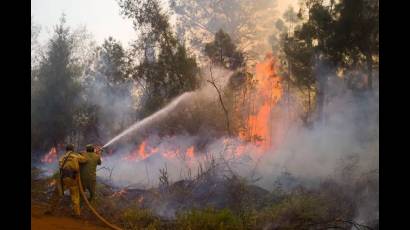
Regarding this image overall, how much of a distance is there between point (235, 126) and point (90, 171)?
11.7 ft

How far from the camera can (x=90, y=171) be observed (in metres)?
11.3

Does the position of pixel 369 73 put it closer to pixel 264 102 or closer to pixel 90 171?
pixel 264 102

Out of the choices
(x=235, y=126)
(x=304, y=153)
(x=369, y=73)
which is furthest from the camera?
(x=235, y=126)

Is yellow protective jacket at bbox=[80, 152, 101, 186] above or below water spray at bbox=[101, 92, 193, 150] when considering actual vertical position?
below

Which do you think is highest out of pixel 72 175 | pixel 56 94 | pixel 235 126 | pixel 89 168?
pixel 56 94

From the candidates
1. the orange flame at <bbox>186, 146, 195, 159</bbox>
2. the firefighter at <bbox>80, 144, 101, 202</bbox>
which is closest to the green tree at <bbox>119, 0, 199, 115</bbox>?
the orange flame at <bbox>186, 146, 195, 159</bbox>

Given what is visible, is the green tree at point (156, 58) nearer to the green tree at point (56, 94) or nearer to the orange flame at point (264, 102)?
the orange flame at point (264, 102)

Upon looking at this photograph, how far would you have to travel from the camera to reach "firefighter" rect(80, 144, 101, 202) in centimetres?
1128

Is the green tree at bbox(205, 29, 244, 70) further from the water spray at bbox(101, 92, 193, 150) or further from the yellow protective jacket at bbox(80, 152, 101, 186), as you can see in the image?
the yellow protective jacket at bbox(80, 152, 101, 186)

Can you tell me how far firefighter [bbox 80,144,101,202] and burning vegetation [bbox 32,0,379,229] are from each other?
334mm

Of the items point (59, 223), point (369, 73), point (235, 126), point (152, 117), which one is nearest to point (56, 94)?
point (152, 117)

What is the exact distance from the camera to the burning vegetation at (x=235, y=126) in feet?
30.6
